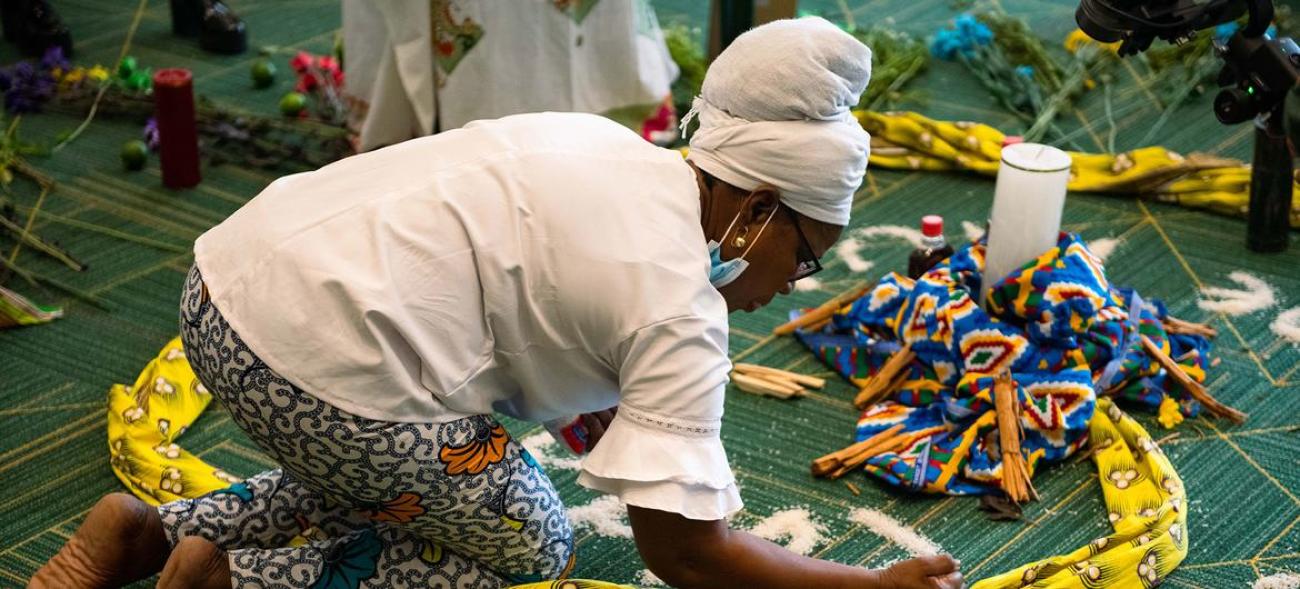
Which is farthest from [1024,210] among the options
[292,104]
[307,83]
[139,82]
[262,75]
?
[139,82]

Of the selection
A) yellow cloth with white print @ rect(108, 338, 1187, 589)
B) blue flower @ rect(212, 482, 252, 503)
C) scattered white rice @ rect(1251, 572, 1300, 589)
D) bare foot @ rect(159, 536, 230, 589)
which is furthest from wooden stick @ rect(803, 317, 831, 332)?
bare foot @ rect(159, 536, 230, 589)

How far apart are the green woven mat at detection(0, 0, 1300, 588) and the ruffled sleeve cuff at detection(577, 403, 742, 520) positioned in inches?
21.7

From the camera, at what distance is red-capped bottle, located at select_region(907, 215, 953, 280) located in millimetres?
2549

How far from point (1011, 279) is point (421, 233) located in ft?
3.81

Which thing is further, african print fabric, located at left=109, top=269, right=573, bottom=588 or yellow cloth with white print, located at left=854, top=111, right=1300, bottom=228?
yellow cloth with white print, located at left=854, top=111, right=1300, bottom=228

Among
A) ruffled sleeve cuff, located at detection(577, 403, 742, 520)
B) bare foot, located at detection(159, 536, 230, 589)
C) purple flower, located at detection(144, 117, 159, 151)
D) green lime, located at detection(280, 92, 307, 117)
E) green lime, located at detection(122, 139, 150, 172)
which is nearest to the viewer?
ruffled sleeve cuff, located at detection(577, 403, 742, 520)

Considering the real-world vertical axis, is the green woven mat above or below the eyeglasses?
below

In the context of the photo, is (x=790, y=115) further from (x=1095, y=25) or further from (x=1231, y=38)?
(x=1231, y=38)

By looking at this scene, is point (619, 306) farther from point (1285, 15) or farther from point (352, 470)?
point (1285, 15)

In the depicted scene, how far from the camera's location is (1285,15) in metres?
4.16

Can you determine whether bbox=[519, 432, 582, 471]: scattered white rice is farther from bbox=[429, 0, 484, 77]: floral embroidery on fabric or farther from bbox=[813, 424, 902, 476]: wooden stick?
bbox=[429, 0, 484, 77]: floral embroidery on fabric

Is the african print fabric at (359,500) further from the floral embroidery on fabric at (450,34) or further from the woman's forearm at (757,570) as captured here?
the floral embroidery on fabric at (450,34)

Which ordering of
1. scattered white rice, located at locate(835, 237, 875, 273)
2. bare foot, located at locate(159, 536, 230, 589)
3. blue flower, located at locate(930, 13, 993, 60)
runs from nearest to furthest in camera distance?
bare foot, located at locate(159, 536, 230, 589) → scattered white rice, located at locate(835, 237, 875, 273) → blue flower, located at locate(930, 13, 993, 60)

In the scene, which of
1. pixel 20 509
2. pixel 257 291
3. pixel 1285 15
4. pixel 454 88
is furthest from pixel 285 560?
pixel 1285 15
